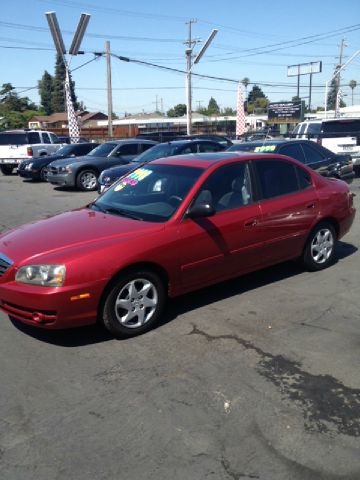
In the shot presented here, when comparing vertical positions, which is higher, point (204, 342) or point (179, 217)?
point (179, 217)

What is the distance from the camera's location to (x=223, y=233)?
15.8ft

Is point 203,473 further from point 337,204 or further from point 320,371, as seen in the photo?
point 337,204

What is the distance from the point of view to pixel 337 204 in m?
6.16

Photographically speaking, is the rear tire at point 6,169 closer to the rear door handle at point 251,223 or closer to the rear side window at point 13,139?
the rear side window at point 13,139

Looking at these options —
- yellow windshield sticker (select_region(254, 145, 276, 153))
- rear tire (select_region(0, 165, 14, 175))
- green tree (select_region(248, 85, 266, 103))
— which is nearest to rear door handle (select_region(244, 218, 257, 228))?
yellow windshield sticker (select_region(254, 145, 276, 153))

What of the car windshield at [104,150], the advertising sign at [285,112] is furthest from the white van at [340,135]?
the advertising sign at [285,112]

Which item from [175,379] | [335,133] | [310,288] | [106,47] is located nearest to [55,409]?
[175,379]

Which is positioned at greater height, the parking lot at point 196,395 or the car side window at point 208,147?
the car side window at point 208,147

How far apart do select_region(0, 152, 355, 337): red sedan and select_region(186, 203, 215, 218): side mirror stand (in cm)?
1

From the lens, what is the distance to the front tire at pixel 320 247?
19.6 ft

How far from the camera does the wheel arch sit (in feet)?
13.4

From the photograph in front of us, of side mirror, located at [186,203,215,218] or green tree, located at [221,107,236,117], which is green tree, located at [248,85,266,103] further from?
side mirror, located at [186,203,215,218]

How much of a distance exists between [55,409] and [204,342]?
1.44 meters

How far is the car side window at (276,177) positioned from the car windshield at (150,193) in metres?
0.81
